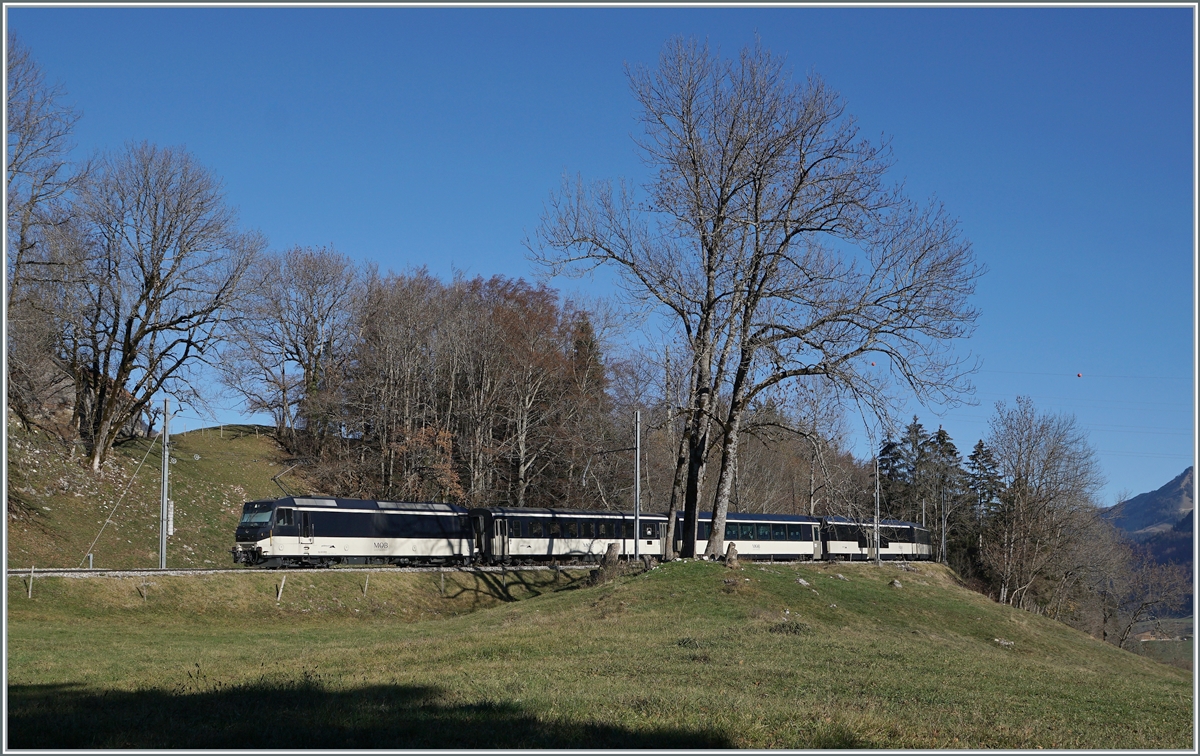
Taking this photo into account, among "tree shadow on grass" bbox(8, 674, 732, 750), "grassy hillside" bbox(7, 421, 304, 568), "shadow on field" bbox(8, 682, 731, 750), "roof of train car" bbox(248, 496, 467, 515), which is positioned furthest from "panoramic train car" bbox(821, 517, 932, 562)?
"shadow on field" bbox(8, 682, 731, 750)

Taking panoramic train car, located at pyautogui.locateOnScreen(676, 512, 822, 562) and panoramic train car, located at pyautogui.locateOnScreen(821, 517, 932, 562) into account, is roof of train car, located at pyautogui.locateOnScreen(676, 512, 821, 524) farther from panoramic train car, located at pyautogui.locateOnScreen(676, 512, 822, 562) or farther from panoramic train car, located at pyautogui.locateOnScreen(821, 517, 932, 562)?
panoramic train car, located at pyautogui.locateOnScreen(821, 517, 932, 562)

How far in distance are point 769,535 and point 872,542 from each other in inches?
379

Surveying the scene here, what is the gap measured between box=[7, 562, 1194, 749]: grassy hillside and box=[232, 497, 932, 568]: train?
6289 mm

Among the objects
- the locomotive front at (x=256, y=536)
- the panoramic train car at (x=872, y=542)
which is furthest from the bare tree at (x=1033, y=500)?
the locomotive front at (x=256, y=536)

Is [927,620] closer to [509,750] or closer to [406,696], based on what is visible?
[406,696]

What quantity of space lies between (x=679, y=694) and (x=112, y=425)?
142 feet

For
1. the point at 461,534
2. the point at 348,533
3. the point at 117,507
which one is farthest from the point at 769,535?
the point at 117,507

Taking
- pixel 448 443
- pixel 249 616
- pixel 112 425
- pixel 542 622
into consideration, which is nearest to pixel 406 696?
pixel 542 622

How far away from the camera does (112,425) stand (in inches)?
1850

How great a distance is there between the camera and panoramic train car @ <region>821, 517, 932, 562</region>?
5731 centimetres

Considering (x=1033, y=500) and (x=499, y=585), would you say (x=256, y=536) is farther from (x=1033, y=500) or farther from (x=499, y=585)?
(x=1033, y=500)

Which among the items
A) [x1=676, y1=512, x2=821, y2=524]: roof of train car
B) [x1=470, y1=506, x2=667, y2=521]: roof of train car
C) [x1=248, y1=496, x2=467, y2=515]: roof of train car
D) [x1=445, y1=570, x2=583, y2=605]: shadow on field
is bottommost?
[x1=445, y1=570, x2=583, y2=605]: shadow on field

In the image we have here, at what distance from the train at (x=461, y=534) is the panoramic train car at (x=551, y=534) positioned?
5 cm

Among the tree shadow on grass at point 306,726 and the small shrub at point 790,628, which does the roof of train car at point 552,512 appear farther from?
the tree shadow on grass at point 306,726
